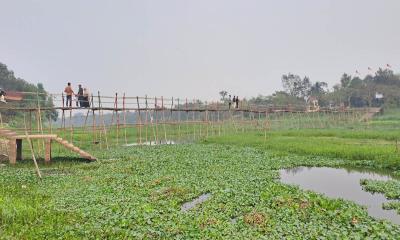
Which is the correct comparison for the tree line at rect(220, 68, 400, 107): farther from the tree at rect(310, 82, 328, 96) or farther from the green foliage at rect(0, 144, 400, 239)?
the green foliage at rect(0, 144, 400, 239)

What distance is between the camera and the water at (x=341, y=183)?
48.2 ft

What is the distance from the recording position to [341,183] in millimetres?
19562

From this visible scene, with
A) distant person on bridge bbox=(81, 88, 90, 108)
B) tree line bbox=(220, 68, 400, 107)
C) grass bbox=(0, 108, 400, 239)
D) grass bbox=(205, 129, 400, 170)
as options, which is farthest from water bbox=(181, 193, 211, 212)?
tree line bbox=(220, 68, 400, 107)

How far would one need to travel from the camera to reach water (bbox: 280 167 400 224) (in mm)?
14692

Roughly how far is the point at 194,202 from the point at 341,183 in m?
8.72

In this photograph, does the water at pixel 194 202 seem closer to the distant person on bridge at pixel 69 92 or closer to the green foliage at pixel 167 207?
the green foliage at pixel 167 207

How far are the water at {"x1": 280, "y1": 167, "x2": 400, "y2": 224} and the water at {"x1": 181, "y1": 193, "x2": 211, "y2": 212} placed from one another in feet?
18.0

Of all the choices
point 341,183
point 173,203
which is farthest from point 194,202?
point 341,183

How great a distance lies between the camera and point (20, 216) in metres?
11.6

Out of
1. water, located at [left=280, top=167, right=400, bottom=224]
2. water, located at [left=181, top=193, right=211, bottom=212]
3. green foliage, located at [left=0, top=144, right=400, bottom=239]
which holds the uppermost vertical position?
green foliage, located at [left=0, top=144, right=400, bottom=239]

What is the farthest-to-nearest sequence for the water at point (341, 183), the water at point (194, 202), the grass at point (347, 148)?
the grass at point (347, 148) → the water at point (341, 183) → the water at point (194, 202)

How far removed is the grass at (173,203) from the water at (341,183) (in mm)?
666

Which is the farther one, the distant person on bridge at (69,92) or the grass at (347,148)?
the distant person on bridge at (69,92)

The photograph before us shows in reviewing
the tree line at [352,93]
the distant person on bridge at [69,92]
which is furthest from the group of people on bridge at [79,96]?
the tree line at [352,93]
